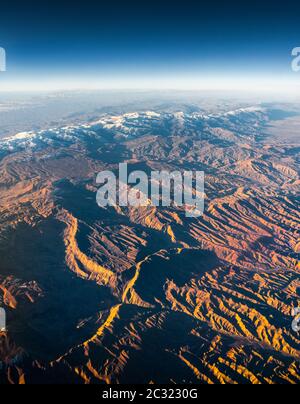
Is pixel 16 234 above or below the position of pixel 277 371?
above

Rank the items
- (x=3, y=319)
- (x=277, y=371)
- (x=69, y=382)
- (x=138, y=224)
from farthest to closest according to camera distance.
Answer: (x=138, y=224)
(x=3, y=319)
(x=277, y=371)
(x=69, y=382)

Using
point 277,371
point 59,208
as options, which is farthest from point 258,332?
point 59,208

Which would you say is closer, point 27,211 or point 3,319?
point 3,319

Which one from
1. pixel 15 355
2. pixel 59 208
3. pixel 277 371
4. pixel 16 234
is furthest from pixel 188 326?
pixel 59 208
